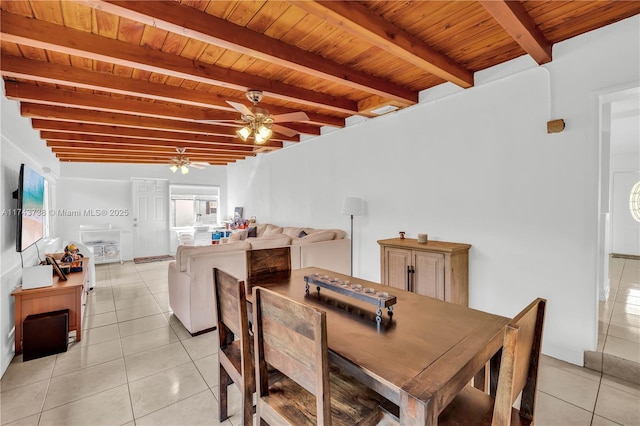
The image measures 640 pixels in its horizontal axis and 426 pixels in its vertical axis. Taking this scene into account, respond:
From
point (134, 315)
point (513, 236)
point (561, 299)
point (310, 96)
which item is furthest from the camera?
point (134, 315)

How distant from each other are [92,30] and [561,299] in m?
4.32

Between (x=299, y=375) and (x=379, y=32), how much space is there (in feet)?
7.02

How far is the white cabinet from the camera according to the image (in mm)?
6969

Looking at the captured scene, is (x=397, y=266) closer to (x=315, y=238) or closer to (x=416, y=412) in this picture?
(x=315, y=238)

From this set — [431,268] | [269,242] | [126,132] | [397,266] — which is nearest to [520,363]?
Answer: [431,268]

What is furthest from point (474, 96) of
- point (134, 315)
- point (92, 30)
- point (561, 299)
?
point (134, 315)

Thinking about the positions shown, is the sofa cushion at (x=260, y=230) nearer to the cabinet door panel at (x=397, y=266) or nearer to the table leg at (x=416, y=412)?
the cabinet door panel at (x=397, y=266)

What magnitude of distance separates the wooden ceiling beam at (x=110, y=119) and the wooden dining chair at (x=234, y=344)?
346cm

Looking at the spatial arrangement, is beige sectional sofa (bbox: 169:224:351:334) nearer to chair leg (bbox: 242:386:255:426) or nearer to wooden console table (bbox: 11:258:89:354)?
wooden console table (bbox: 11:258:89:354)

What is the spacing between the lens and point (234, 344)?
1926 mm

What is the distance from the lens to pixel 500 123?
112 inches

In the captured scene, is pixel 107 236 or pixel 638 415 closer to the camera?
pixel 638 415

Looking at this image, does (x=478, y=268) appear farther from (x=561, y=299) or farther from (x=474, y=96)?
(x=474, y=96)

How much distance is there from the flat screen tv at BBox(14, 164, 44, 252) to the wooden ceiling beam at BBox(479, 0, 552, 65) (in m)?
4.00
